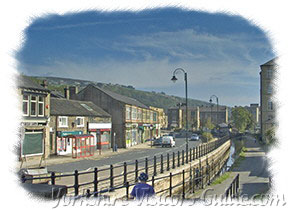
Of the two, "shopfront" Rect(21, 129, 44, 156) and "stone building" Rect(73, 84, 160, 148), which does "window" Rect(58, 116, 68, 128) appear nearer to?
"shopfront" Rect(21, 129, 44, 156)

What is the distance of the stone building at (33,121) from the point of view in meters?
24.6

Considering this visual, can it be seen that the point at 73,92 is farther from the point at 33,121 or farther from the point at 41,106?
the point at 33,121

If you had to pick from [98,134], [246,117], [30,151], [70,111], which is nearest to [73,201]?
[30,151]

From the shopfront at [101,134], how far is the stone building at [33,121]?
27.7ft

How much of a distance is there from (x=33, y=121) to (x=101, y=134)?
13.3 meters

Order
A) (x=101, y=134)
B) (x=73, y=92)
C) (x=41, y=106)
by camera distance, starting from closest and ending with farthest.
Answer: (x=41, y=106), (x=101, y=134), (x=73, y=92)

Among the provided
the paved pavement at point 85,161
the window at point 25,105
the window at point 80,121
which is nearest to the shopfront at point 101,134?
the window at point 80,121

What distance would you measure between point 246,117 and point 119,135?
58.4 meters

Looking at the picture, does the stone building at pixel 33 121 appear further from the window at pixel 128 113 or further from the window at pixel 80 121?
the window at pixel 128 113

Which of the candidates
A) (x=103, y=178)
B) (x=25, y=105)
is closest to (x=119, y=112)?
(x=25, y=105)

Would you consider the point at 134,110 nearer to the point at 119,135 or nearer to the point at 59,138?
the point at 119,135

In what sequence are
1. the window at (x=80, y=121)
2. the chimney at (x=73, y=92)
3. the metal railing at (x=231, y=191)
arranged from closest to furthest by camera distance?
the metal railing at (x=231, y=191) < the window at (x=80, y=121) < the chimney at (x=73, y=92)

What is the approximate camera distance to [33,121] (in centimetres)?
2625

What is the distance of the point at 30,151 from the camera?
25.5m
